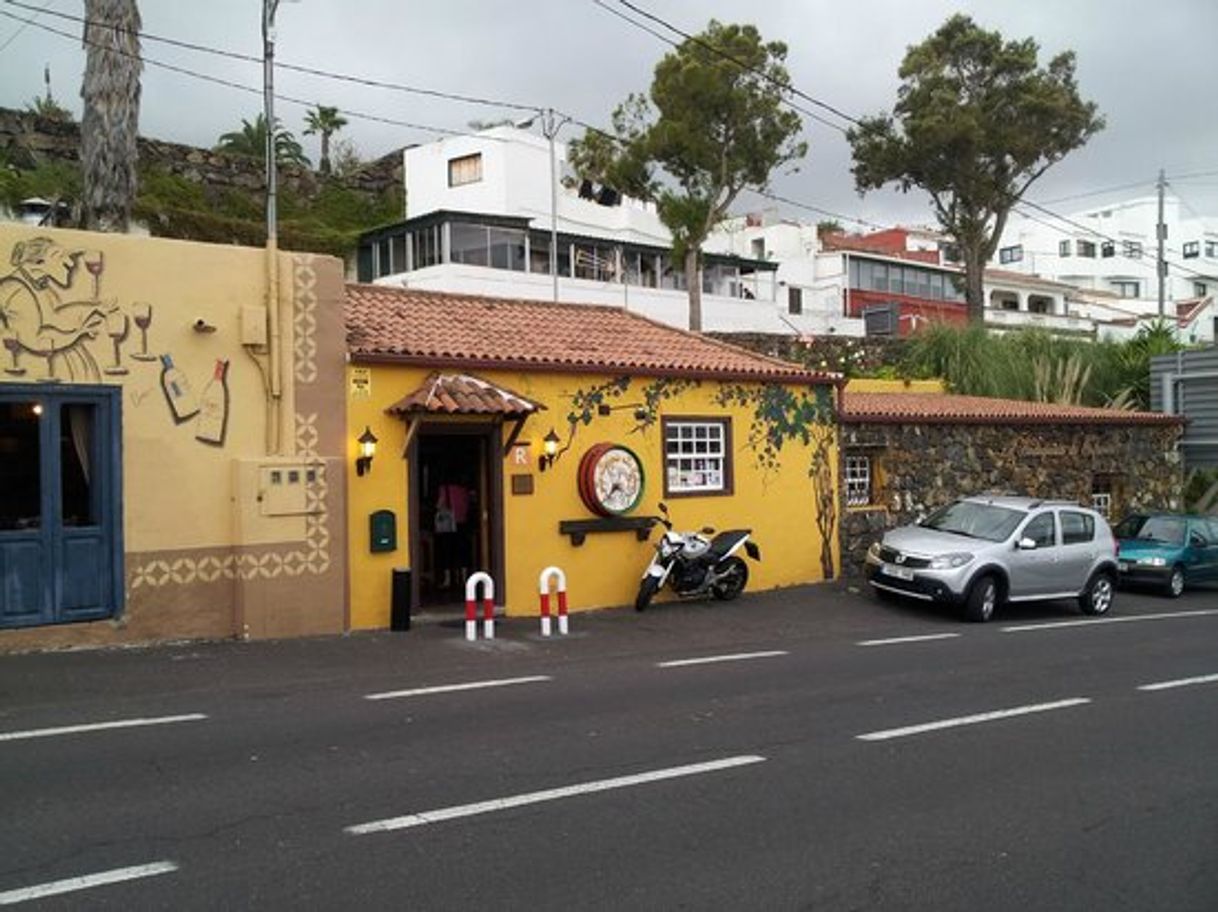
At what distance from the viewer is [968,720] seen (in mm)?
8766

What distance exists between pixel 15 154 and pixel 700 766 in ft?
114

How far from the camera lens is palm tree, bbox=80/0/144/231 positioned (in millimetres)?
14953

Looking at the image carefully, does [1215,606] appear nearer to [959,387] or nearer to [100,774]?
[959,387]

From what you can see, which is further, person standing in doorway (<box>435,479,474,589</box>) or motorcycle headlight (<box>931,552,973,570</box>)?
motorcycle headlight (<box>931,552,973,570</box>)

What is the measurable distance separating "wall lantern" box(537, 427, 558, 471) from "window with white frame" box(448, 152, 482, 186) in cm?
3012

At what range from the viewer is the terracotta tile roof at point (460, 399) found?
13591 millimetres

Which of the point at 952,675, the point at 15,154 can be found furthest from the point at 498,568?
the point at 15,154

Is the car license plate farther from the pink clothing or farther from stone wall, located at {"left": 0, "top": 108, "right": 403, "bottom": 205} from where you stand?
stone wall, located at {"left": 0, "top": 108, "right": 403, "bottom": 205}

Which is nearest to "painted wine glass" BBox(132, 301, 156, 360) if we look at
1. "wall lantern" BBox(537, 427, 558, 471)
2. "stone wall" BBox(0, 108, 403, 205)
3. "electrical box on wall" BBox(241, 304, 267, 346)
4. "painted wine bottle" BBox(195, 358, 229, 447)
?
"painted wine bottle" BBox(195, 358, 229, 447)

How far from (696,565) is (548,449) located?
2.78 m

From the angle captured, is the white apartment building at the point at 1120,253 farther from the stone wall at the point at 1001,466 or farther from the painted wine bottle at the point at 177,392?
the painted wine bottle at the point at 177,392

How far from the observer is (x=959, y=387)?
95.4ft

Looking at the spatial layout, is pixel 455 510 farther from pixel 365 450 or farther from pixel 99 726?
pixel 99 726

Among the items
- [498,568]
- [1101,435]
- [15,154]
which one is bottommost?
[498,568]
